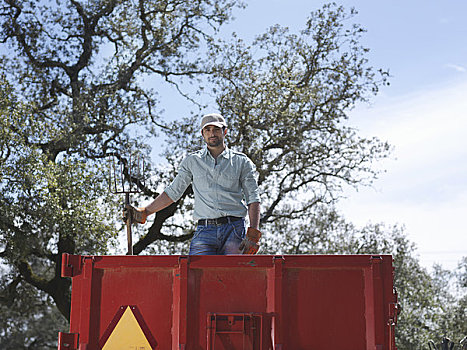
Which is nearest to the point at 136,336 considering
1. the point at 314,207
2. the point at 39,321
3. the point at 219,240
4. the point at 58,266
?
the point at 219,240

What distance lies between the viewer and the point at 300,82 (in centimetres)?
1784

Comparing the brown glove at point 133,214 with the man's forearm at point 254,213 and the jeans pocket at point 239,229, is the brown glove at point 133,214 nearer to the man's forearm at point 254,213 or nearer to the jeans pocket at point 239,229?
the jeans pocket at point 239,229

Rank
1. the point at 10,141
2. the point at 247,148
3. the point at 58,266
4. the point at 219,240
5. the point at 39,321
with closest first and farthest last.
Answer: the point at 219,240 → the point at 10,141 → the point at 58,266 → the point at 247,148 → the point at 39,321

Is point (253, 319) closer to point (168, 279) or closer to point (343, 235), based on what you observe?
point (168, 279)

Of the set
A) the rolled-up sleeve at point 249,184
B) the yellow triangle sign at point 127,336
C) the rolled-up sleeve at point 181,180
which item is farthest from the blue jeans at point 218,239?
the yellow triangle sign at point 127,336

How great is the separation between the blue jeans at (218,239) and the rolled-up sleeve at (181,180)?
592mm

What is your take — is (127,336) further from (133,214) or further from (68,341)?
(133,214)

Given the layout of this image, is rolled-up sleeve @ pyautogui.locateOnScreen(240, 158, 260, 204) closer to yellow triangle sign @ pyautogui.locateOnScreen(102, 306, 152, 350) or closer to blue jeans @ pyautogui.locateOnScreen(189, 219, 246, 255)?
blue jeans @ pyautogui.locateOnScreen(189, 219, 246, 255)

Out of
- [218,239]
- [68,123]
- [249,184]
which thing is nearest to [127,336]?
[218,239]

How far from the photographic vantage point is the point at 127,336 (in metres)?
4.20

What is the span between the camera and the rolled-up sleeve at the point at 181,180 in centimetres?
549

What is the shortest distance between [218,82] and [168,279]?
14034 mm

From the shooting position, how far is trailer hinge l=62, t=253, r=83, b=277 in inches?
167

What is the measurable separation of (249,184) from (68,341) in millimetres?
2000
